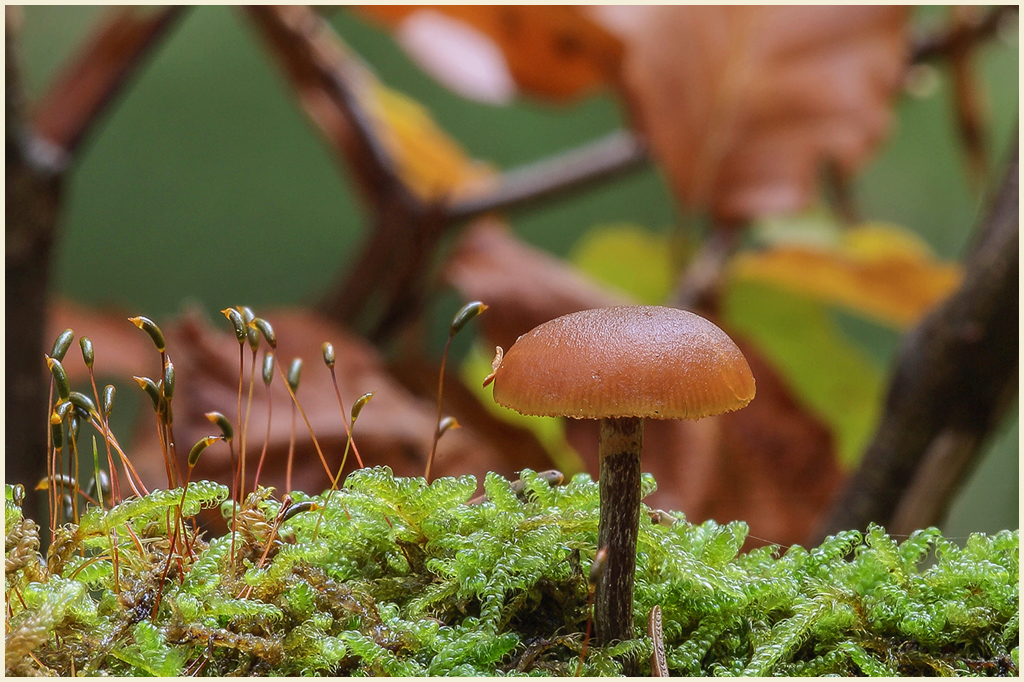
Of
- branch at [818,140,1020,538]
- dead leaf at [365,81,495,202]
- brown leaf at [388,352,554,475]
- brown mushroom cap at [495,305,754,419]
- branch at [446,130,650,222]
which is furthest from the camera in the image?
dead leaf at [365,81,495,202]

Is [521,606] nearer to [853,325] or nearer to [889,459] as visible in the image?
[889,459]

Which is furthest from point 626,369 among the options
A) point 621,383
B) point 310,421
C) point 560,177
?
point 560,177

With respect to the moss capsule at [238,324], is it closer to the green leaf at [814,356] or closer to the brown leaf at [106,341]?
the brown leaf at [106,341]

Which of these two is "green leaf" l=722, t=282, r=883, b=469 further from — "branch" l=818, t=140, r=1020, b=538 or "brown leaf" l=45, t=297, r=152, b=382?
"brown leaf" l=45, t=297, r=152, b=382

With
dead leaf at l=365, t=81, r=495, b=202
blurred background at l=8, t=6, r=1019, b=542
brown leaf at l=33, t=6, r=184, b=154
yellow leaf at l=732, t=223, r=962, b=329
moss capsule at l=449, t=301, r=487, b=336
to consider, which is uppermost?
blurred background at l=8, t=6, r=1019, b=542

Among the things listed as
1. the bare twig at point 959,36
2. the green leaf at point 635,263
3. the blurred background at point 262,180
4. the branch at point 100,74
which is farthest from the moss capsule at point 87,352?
the blurred background at point 262,180

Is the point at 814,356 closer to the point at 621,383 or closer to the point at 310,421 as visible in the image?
the point at 310,421

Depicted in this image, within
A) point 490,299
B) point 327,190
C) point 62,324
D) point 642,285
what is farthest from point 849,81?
point 327,190

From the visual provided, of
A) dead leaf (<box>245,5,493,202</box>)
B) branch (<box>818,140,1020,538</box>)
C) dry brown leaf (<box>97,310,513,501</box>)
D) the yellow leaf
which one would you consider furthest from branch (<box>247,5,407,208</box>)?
branch (<box>818,140,1020,538</box>)
